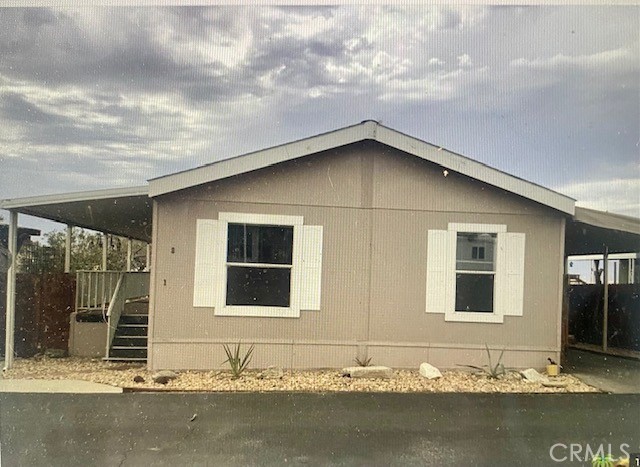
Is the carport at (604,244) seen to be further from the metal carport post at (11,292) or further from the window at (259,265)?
the metal carport post at (11,292)

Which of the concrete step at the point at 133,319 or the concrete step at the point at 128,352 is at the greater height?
the concrete step at the point at 133,319

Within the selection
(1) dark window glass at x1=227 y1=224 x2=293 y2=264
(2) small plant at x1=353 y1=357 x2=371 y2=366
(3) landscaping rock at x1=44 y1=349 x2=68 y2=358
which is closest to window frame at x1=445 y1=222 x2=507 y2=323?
(2) small plant at x1=353 y1=357 x2=371 y2=366

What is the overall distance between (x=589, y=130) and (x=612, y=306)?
1.56 meters

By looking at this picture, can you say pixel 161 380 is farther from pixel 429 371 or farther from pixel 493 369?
pixel 493 369

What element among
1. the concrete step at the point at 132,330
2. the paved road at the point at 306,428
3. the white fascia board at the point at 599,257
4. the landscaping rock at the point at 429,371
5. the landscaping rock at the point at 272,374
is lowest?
the paved road at the point at 306,428

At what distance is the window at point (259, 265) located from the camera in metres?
4.35

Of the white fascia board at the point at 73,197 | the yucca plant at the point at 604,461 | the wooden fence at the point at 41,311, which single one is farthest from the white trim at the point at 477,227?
the wooden fence at the point at 41,311

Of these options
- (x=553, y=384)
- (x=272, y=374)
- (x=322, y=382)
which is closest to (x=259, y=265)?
(x=272, y=374)

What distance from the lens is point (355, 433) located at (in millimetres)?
3508

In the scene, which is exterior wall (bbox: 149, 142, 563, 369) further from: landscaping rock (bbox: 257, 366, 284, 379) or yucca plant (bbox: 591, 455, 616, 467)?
yucca plant (bbox: 591, 455, 616, 467)

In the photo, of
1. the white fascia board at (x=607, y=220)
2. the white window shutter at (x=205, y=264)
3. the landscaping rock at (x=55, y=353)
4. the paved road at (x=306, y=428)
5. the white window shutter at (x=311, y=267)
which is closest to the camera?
the paved road at (x=306, y=428)

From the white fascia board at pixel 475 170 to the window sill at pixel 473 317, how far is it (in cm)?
101

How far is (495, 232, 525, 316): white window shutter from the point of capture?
4156 millimetres

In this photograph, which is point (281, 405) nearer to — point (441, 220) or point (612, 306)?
point (441, 220)
